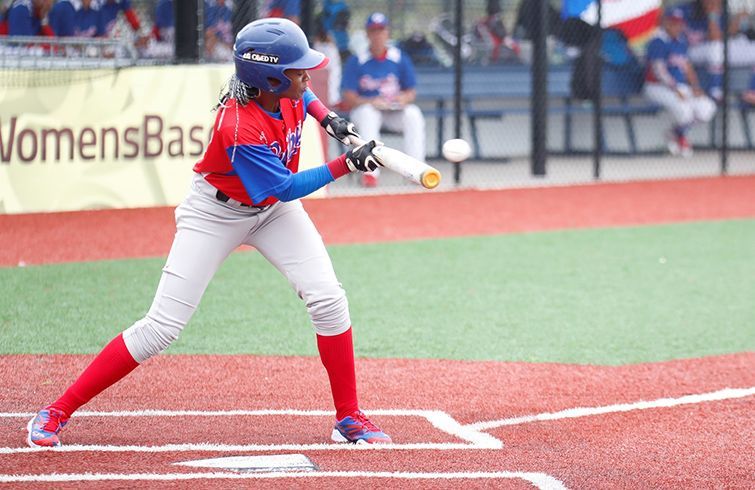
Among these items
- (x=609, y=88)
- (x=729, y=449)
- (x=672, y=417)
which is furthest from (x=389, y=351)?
(x=609, y=88)

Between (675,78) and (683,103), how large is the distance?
0.43m

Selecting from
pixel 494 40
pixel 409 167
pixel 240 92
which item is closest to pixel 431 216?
pixel 494 40

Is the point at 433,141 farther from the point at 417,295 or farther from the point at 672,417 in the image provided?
the point at 672,417

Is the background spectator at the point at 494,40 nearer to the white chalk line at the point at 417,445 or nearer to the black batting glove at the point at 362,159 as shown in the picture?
the white chalk line at the point at 417,445

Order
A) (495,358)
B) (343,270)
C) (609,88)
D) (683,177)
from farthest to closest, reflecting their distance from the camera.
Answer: (609,88) → (683,177) → (343,270) → (495,358)

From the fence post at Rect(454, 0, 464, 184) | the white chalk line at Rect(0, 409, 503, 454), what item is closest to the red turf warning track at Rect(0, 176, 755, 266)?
the fence post at Rect(454, 0, 464, 184)

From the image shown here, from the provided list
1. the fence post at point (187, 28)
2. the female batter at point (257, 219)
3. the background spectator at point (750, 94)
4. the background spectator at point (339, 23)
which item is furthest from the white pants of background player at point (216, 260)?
the background spectator at point (750, 94)

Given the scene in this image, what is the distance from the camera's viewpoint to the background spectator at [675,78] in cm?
1697

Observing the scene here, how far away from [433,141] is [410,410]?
11134mm

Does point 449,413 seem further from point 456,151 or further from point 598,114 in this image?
point 598,114

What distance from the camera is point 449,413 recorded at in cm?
535

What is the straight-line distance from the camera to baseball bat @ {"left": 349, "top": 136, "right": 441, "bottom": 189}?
4.32 meters

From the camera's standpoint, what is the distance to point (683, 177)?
1569cm

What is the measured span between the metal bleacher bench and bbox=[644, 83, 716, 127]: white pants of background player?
9.1 inches
